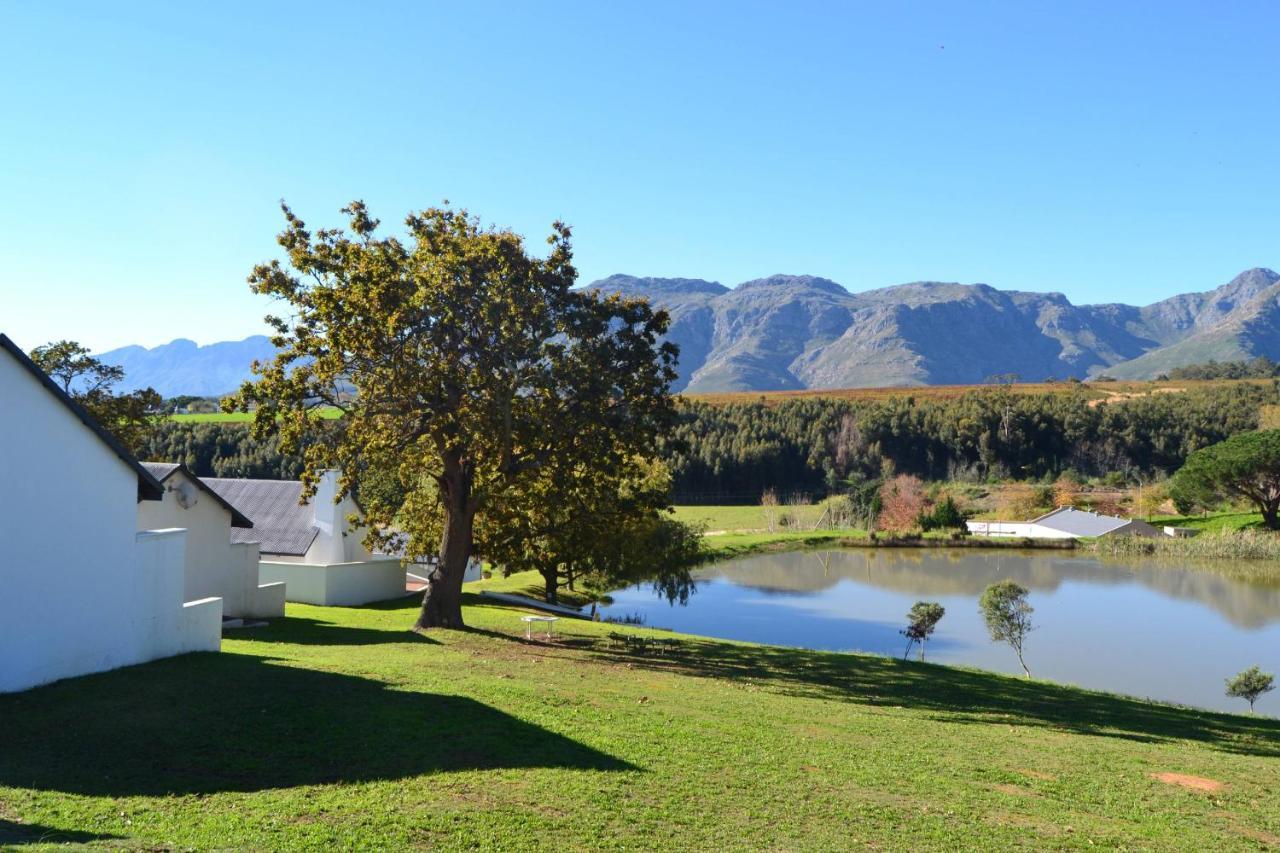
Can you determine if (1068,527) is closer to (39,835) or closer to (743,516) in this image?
(743,516)

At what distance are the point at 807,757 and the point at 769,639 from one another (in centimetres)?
2283

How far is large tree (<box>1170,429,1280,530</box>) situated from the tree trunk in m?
65.2

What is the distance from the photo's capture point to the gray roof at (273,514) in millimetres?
31484

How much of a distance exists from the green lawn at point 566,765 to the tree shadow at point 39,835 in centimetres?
3

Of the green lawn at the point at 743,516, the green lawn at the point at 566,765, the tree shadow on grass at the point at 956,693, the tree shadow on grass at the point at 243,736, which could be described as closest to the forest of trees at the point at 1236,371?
the green lawn at the point at 743,516

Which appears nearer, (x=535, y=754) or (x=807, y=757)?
(x=535, y=754)

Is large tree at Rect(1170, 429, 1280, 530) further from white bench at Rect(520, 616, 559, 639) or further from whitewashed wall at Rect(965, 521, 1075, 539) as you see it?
white bench at Rect(520, 616, 559, 639)

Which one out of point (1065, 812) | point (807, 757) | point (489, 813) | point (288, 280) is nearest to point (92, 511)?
point (288, 280)

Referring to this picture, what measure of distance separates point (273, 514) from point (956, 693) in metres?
22.7

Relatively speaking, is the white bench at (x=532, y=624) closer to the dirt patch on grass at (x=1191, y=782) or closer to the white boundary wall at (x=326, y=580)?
the white boundary wall at (x=326, y=580)

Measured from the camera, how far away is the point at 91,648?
1416cm

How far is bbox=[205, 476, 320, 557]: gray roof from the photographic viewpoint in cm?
3148

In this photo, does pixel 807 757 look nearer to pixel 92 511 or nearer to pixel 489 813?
pixel 489 813

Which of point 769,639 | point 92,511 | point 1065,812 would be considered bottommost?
point 769,639
